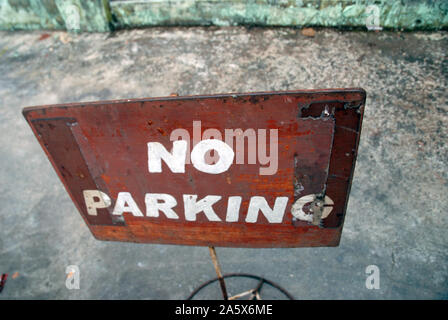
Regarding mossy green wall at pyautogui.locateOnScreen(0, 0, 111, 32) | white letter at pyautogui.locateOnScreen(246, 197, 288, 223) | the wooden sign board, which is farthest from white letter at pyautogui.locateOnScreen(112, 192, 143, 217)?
mossy green wall at pyautogui.locateOnScreen(0, 0, 111, 32)

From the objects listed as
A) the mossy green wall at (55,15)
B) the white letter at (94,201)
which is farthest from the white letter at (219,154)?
the mossy green wall at (55,15)

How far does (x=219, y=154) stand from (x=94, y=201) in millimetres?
654

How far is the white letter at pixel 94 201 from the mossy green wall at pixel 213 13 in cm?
417

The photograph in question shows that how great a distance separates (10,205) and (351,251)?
3.22m

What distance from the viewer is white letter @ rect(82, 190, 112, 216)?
1.38 metres

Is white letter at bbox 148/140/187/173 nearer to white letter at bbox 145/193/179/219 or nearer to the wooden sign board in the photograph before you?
the wooden sign board

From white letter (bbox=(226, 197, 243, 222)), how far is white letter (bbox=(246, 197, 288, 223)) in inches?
1.9

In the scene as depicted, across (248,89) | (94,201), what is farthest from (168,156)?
(248,89)

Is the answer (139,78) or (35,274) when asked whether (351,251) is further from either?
(139,78)

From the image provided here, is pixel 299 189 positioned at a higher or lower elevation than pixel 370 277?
higher

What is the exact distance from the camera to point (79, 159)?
4.25 feet

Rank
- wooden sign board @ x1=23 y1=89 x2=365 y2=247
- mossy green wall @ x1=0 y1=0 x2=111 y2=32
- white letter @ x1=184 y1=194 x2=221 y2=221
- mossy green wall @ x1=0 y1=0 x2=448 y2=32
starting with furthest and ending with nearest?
1. mossy green wall @ x1=0 y1=0 x2=111 y2=32
2. mossy green wall @ x1=0 y1=0 x2=448 y2=32
3. white letter @ x1=184 y1=194 x2=221 y2=221
4. wooden sign board @ x1=23 y1=89 x2=365 y2=247
